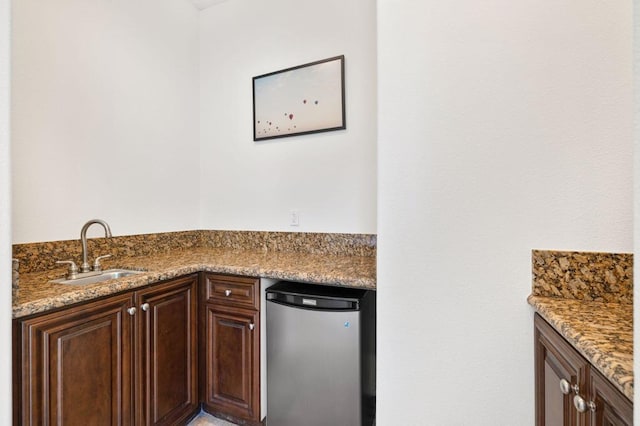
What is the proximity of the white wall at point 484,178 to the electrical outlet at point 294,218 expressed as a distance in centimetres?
103

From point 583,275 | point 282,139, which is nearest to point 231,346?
point 282,139

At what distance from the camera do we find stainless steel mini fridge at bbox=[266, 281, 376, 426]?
1.44 m

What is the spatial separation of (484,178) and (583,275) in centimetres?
45

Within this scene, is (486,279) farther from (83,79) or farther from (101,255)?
(83,79)

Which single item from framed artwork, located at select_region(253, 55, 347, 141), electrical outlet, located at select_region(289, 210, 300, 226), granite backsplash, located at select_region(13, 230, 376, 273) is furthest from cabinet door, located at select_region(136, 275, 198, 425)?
framed artwork, located at select_region(253, 55, 347, 141)

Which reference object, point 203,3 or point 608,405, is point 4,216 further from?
point 203,3

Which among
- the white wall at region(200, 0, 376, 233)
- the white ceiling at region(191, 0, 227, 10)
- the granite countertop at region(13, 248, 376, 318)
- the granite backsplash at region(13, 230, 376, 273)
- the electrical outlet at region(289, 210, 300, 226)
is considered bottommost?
the granite countertop at region(13, 248, 376, 318)

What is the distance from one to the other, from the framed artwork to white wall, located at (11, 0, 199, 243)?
687 mm

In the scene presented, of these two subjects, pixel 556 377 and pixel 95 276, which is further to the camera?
pixel 95 276

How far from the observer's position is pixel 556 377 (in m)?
0.90

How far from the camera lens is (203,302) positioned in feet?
5.89

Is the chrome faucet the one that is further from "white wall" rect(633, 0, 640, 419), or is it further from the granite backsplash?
"white wall" rect(633, 0, 640, 419)

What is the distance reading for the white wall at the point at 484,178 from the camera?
99 centimetres

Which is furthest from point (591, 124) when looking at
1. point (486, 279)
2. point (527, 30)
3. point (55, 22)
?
point (55, 22)
